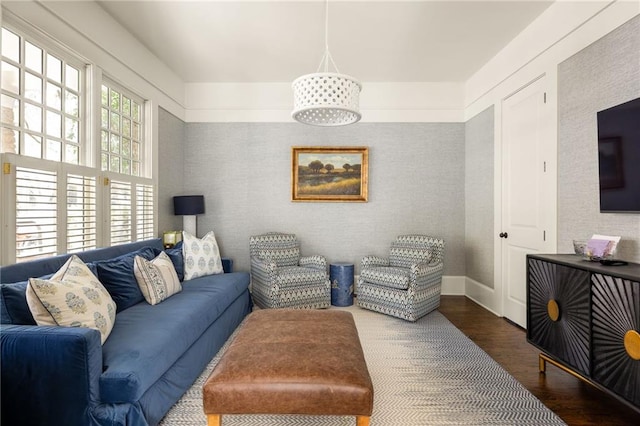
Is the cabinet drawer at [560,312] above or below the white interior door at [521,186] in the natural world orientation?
below

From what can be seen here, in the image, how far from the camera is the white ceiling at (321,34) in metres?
2.82

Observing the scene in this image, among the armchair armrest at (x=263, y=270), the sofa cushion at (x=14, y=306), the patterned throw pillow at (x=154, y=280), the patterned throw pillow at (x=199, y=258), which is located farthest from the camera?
the armchair armrest at (x=263, y=270)

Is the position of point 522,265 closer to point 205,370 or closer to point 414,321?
point 414,321

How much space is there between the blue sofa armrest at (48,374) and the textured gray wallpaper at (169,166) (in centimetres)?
250

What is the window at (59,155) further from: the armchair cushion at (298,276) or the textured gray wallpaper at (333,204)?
the armchair cushion at (298,276)

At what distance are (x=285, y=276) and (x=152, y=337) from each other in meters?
1.86

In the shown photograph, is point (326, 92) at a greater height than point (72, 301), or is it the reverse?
point (326, 92)

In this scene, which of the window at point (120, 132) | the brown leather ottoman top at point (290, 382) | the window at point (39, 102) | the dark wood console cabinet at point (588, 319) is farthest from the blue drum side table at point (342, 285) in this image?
the window at point (39, 102)

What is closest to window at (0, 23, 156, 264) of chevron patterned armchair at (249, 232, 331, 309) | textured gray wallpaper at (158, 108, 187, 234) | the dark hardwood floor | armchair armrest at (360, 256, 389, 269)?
textured gray wallpaper at (158, 108, 187, 234)

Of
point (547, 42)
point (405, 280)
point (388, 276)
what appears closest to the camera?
point (547, 42)

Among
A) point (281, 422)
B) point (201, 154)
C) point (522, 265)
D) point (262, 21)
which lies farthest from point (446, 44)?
point (281, 422)

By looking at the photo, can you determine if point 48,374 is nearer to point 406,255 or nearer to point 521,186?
point 406,255

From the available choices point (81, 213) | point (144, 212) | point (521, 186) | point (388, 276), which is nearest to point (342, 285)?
point (388, 276)

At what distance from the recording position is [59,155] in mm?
2453
